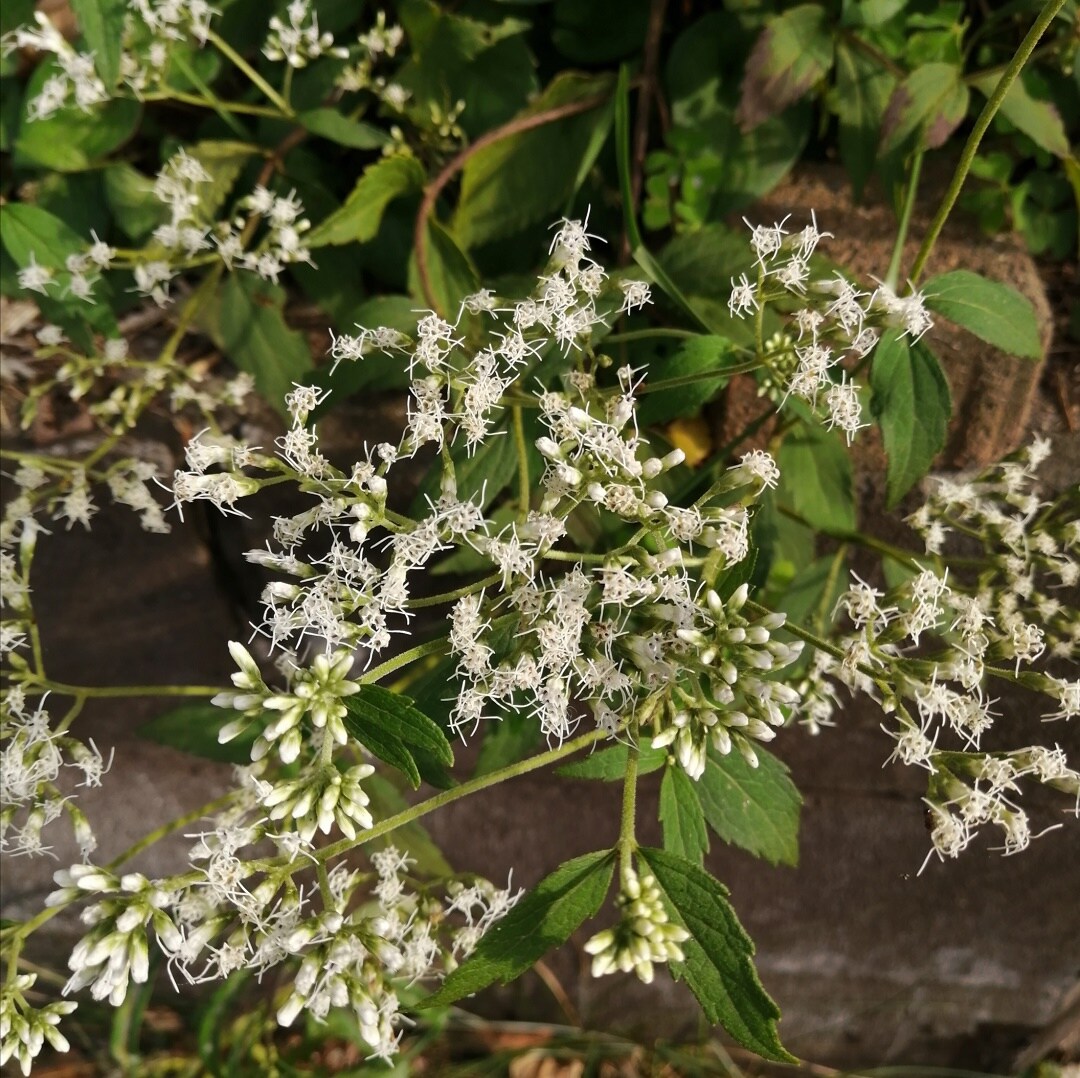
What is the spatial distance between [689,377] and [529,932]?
85 centimetres

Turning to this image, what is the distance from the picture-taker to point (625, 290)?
4.76ft

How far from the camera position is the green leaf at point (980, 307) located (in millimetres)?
1453

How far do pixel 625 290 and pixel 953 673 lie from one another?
77 cm

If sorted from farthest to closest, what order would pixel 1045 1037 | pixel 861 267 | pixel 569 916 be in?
1. pixel 1045 1037
2. pixel 861 267
3. pixel 569 916

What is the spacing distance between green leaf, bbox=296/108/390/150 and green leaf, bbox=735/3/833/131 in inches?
29.6

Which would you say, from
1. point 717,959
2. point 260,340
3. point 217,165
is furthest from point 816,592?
point 217,165

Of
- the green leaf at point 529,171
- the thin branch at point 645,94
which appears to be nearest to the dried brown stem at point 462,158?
the green leaf at point 529,171

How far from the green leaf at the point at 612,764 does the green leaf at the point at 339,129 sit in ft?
4.43

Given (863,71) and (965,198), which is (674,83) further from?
(965,198)

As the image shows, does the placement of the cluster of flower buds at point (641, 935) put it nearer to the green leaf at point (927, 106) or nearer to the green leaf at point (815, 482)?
the green leaf at point (815, 482)

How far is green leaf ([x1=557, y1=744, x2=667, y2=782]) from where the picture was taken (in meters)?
1.33

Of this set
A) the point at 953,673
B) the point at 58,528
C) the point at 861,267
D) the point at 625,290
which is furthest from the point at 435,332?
the point at 58,528

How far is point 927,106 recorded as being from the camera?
1.67m

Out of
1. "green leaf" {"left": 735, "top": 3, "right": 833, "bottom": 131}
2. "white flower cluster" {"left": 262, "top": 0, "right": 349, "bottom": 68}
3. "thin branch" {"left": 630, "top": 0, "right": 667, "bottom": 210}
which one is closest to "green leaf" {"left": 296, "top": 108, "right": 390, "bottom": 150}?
"white flower cluster" {"left": 262, "top": 0, "right": 349, "bottom": 68}
